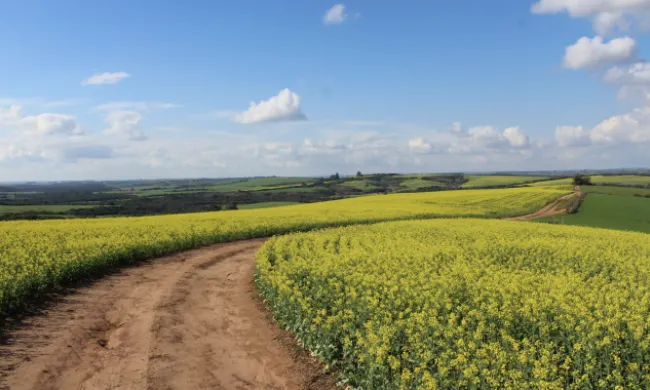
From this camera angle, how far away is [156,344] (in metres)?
11.9

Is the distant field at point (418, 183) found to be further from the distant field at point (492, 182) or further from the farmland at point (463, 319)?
the farmland at point (463, 319)

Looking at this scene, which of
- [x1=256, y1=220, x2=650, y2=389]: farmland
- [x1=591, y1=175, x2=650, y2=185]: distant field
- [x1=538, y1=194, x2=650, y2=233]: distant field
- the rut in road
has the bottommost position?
[x1=538, y1=194, x2=650, y2=233]: distant field

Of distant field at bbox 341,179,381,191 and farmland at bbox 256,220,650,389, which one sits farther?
distant field at bbox 341,179,381,191

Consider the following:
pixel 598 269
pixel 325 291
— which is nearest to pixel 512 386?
pixel 325 291

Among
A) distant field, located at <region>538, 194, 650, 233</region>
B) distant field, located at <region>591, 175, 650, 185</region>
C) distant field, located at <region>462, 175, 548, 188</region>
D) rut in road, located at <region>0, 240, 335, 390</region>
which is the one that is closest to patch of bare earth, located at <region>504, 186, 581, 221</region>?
distant field, located at <region>538, 194, 650, 233</region>

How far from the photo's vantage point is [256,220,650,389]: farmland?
7961 mm

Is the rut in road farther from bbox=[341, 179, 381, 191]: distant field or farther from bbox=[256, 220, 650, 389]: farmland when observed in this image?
bbox=[341, 179, 381, 191]: distant field

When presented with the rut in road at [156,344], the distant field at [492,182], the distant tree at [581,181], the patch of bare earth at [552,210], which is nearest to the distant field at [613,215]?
the patch of bare earth at [552,210]

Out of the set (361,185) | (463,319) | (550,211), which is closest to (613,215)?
(550,211)

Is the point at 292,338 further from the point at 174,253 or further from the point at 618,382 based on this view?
the point at 174,253

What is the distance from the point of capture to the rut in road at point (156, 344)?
33.1 ft

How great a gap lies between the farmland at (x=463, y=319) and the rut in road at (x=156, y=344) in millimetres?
869

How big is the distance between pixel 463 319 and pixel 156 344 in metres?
7.69

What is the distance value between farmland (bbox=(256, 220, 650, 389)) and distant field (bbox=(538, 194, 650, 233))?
1349 inches
